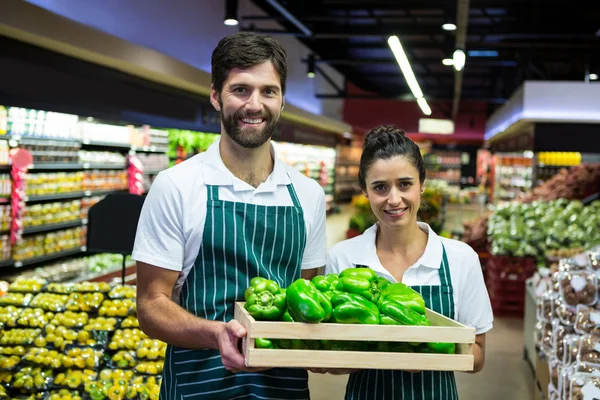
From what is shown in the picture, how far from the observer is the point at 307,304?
1635mm

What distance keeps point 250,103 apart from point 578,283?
2852 mm

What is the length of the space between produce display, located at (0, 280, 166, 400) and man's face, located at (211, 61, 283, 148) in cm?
208

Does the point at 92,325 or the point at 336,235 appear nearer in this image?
the point at 92,325

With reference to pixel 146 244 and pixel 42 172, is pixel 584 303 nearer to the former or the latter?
pixel 146 244

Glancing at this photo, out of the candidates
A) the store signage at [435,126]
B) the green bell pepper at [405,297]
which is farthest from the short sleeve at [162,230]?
the store signage at [435,126]

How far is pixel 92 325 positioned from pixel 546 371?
2.73 metres

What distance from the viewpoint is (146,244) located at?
197cm

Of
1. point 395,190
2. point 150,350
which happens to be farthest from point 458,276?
point 150,350

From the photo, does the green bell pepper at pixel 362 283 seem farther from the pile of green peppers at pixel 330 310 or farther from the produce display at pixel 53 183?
the produce display at pixel 53 183

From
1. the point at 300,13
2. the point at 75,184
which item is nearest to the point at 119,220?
the point at 75,184

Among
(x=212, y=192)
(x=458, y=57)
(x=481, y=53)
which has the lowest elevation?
(x=212, y=192)

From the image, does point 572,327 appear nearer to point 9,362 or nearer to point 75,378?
point 75,378

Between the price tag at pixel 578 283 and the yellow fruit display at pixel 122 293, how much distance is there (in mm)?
2510

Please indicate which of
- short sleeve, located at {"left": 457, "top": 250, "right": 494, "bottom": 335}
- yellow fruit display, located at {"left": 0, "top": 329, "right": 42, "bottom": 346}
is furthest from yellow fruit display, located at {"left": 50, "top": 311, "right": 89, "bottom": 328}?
short sleeve, located at {"left": 457, "top": 250, "right": 494, "bottom": 335}
